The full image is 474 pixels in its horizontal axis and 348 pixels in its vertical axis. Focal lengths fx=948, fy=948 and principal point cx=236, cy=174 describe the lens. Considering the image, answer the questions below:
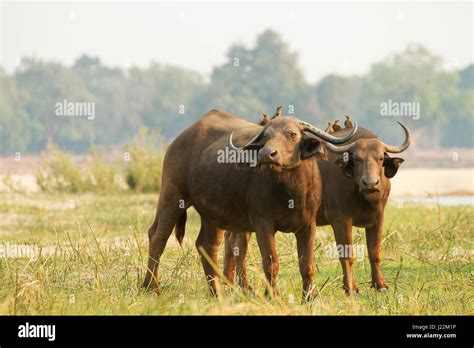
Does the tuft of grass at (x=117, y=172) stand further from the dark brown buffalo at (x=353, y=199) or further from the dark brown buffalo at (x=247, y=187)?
the dark brown buffalo at (x=353, y=199)

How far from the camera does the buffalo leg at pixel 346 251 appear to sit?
29.6 ft

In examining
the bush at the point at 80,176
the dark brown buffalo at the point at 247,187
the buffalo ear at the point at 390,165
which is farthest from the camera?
the bush at the point at 80,176

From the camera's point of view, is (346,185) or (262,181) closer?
(262,181)

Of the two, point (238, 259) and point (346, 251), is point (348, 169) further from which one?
point (238, 259)

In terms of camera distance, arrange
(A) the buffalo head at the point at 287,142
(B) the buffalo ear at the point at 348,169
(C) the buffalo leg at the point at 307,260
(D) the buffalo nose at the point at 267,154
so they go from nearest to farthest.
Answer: (D) the buffalo nose at the point at 267,154, (A) the buffalo head at the point at 287,142, (C) the buffalo leg at the point at 307,260, (B) the buffalo ear at the point at 348,169

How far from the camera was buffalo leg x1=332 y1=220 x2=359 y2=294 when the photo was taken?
9.02 m

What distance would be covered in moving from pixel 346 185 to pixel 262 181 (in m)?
1.56

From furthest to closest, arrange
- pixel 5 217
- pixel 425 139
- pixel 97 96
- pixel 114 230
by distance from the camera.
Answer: pixel 97 96 < pixel 425 139 < pixel 5 217 < pixel 114 230

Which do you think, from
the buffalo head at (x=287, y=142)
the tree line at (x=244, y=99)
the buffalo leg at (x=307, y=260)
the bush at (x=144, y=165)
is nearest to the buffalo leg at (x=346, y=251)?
the buffalo leg at (x=307, y=260)

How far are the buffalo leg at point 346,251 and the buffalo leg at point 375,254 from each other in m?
0.28

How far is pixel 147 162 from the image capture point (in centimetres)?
2170

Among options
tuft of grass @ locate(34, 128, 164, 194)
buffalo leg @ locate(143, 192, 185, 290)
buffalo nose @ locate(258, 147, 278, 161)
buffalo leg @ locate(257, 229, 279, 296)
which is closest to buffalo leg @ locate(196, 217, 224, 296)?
buffalo leg @ locate(143, 192, 185, 290)

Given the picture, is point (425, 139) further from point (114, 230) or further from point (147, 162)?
point (114, 230)
